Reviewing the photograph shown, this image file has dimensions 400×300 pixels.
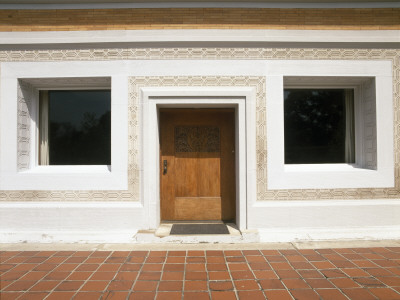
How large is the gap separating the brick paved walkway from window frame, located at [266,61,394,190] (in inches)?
43.2

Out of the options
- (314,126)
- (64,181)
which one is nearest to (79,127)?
(64,181)

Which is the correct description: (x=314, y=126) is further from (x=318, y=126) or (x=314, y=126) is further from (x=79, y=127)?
(x=79, y=127)

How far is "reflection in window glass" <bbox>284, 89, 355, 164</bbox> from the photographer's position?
4805 mm

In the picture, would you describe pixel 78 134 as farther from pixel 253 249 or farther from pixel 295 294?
pixel 295 294

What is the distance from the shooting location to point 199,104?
4375 mm

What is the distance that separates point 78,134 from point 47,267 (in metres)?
2.39

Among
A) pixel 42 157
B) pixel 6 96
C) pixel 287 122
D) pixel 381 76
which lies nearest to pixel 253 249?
pixel 287 122

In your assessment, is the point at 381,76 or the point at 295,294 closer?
the point at 295,294

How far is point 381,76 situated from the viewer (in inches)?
175

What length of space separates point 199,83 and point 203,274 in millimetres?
2915

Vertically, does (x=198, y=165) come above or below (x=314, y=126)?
below

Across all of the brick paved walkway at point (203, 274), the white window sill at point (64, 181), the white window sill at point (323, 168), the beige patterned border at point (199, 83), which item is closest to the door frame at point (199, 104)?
the beige patterned border at point (199, 83)

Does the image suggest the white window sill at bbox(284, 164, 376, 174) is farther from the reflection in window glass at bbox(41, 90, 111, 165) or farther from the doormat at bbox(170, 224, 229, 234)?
the reflection in window glass at bbox(41, 90, 111, 165)

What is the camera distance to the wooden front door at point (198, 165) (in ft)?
15.9
